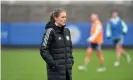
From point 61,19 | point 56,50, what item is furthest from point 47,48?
point 61,19

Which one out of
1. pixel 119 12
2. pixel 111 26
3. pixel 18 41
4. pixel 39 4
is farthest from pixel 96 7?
pixel 111 26

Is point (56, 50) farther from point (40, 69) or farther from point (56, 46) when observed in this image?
point (40, 69)

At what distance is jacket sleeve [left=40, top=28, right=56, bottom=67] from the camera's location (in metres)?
8.06

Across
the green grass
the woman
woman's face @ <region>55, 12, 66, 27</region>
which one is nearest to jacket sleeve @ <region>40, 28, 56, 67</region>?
the woman

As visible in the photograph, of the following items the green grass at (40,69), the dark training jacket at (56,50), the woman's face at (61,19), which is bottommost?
the green grass at (40,69)

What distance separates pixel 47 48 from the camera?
817cm

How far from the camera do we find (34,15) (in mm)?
28922

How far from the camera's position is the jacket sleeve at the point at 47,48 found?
317 inches

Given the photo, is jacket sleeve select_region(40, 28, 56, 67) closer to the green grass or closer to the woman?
the woman

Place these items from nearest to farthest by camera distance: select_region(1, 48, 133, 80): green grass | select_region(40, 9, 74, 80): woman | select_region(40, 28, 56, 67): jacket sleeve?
select_region(40, 28, 56, 67): jacket sleeve
select_region(40, 9, 74, 80): woman
select_region(1, 48, 133, 80): green grass

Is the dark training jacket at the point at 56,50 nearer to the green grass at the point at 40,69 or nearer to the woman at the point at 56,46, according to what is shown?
the woman at the point at 56,46

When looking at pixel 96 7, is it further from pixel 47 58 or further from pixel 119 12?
pixel 47 58

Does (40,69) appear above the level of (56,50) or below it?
below

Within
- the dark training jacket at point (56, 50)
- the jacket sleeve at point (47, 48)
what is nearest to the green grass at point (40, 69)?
the dark training jacket at point (56, 50)
